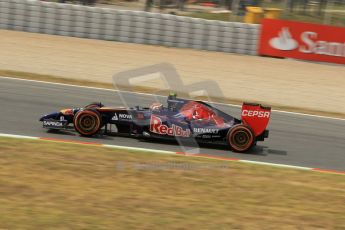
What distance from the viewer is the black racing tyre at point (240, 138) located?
10.1 m

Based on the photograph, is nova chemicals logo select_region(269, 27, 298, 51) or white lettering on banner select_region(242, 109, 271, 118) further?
nova chemicals logo select_region(269, 27, 298, 51)

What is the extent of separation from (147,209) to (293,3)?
621 inches

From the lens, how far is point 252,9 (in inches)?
874

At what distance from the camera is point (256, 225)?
6961 mm

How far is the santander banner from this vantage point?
67.8ft

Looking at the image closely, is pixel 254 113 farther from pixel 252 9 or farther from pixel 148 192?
pixel 252 9

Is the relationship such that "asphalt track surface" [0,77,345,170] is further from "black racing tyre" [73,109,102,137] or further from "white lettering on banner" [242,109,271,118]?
"white lettering on banner" [242,109,271,118]

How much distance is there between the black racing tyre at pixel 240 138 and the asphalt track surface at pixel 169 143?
13 centimetres

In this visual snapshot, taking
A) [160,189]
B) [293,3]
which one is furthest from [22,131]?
[293,3]

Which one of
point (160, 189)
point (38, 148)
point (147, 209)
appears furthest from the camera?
point (38, 148)

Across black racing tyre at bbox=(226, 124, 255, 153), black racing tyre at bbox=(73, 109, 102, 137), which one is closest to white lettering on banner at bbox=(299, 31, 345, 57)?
black racing tyre at bbox=(226, 124, 255, 153)

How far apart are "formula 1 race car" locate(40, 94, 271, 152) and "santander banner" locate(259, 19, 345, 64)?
36.0 feet

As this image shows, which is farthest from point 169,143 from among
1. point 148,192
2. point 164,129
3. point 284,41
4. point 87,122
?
point 284,41

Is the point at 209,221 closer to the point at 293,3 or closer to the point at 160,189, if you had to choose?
the point at 160,189
